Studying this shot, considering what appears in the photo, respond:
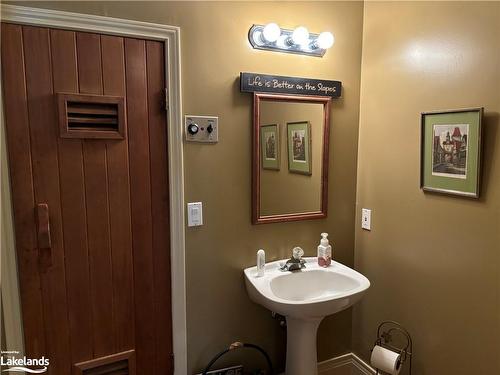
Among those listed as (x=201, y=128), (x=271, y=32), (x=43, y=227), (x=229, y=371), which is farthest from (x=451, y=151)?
(x=43, y=227)

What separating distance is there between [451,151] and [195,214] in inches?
49.6

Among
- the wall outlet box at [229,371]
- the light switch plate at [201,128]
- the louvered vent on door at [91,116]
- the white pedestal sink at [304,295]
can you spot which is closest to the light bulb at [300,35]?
the light switch plate at [201,128]

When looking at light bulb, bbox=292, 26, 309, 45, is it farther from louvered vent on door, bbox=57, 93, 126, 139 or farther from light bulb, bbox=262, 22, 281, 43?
louvered vent on door, bbox=57, 93, 126, 139

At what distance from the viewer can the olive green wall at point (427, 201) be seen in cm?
147

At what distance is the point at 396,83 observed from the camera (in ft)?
6.15

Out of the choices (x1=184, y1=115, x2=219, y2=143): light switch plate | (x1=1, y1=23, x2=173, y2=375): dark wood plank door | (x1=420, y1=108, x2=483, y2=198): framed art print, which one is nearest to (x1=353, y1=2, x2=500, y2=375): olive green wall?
(x1=420, y1=108, x2=483, y2=198): framed art print

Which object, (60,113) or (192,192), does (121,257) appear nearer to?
(192,192)

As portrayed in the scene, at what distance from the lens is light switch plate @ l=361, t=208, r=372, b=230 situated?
6.89ft

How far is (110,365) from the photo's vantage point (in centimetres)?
170

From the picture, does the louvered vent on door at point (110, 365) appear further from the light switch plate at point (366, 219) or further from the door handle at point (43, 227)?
the light switch plate at point (366, 219)

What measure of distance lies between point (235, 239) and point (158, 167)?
0.57m

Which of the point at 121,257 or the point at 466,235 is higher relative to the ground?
the point at 466,235

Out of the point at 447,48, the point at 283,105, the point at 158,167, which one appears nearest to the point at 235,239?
the point at 158,167

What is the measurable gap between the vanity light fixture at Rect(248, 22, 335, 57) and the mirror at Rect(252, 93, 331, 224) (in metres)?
0.25
